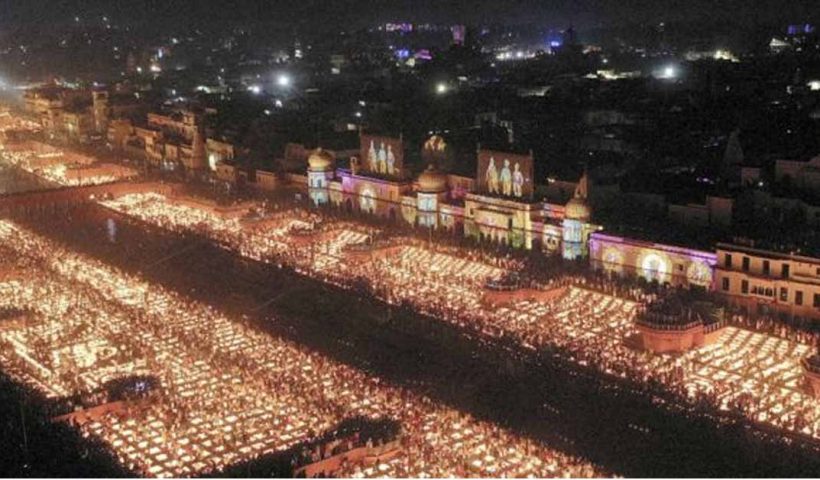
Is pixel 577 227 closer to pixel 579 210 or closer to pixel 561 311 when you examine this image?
pixel 579 210

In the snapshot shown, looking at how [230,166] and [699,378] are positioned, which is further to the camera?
[230,166]

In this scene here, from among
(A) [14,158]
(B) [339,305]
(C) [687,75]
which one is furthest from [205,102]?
(B) [339,305]

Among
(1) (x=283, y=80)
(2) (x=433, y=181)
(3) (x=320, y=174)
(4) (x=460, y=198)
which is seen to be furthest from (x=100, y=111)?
(4) (x=460, y=198)

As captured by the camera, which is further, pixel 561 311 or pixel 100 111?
pixel 100 111

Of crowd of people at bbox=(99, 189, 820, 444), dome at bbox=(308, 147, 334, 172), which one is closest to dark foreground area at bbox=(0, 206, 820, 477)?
crowd of people at bbox=(99, 189, 820, 444)

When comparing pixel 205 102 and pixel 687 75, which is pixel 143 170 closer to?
pixel 205 102

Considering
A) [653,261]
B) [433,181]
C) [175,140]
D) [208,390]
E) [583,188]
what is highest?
[175,140]
